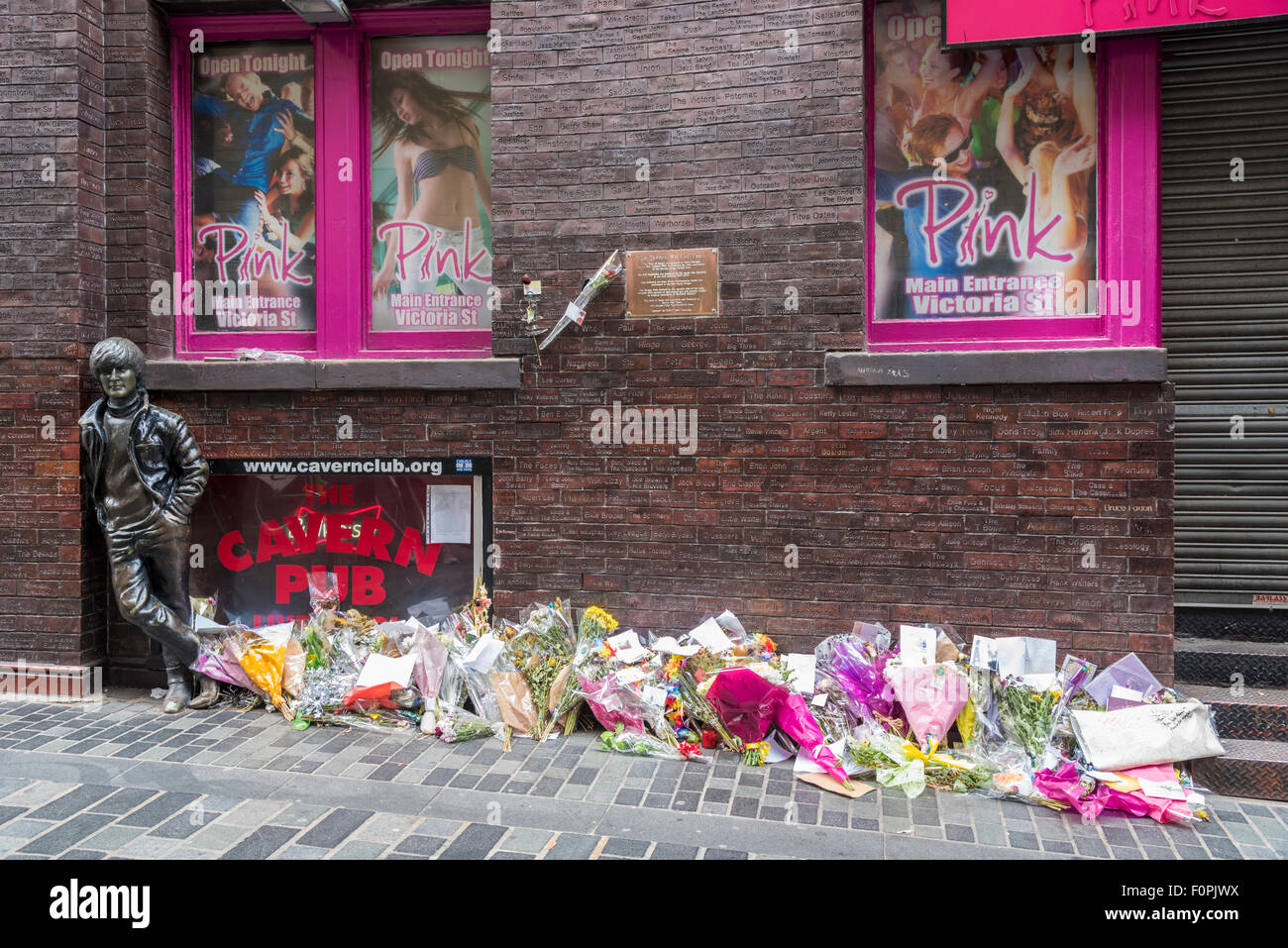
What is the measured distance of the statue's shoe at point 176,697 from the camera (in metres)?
5.64

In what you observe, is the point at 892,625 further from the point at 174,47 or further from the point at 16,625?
the point at 174,47

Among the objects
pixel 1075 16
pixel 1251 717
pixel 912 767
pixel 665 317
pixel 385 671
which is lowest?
pixel 912 767

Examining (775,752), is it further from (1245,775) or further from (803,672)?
(1245,775)

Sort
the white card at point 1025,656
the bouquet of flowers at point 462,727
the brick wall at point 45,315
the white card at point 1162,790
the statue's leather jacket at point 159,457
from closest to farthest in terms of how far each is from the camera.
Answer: the white card at point 1162,790
the white card at point 1025,656
the bouquet of flowers at point 462,727
the statue's leather jacket at point 159,457
the brick wall at point 45,315

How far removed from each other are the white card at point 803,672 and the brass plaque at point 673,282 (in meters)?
2.20

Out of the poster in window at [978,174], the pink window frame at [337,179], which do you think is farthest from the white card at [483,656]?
the poster in window at [978,174]

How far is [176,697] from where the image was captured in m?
5.70

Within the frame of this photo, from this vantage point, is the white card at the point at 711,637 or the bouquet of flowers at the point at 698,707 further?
the white card at the point at 711,637

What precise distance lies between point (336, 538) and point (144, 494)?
49.3 inches

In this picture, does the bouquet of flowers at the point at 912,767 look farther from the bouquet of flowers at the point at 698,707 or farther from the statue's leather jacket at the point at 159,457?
the statue's leather jacket at the point at 159,457

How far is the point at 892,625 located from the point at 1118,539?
4.55 ft
